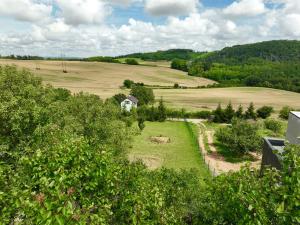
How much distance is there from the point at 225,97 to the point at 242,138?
67.8m

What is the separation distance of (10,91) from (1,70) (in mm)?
2820

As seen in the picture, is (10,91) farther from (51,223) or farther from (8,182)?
(51,223)

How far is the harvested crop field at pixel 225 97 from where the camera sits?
9988cm

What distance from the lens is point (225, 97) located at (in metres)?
114

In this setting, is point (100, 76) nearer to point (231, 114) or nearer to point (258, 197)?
point (231, 114)

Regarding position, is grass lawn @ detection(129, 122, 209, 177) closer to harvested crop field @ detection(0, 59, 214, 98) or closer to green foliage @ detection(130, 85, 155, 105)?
green foliage @ detection(130, 85, 155, 105)

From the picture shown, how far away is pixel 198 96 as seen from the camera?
112 metres

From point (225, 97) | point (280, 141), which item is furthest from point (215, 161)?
point (225, 97)

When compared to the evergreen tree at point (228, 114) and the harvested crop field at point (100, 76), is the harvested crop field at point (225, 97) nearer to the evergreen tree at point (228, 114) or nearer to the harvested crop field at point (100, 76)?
the evergreen tree at point (228, 114)

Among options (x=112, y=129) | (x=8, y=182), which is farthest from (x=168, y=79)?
(x=8, y=182)

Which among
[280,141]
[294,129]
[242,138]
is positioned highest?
[294,129]

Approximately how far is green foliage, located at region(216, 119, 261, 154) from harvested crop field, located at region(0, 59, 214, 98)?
190 ft

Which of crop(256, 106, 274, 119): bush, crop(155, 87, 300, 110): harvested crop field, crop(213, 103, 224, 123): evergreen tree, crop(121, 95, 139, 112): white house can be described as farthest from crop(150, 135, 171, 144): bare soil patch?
crop(256, 106, 274, 119): bush

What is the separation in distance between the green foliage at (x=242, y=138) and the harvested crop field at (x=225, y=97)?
41.5 meters
